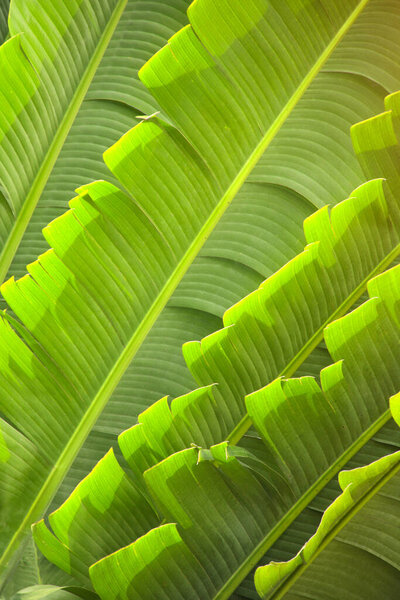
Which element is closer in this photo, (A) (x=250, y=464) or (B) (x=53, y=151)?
(A) (x=250, y=464)

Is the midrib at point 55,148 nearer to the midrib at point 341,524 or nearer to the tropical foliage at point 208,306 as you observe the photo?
the tropical foliage at point 208,306

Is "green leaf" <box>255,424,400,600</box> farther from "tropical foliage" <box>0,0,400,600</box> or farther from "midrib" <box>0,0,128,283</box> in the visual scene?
"midrib" <box>0,0,128,283</box>

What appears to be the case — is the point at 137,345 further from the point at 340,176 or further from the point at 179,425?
the point at 340,176

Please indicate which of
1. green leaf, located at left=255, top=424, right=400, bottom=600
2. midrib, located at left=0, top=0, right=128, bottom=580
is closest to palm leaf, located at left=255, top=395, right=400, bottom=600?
green leaf, located at left=255, top=424, right=400, bottom=600

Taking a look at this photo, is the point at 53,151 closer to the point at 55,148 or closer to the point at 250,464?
the point at 55,148

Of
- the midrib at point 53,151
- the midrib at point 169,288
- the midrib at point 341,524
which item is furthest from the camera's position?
the midrib at point 53,151

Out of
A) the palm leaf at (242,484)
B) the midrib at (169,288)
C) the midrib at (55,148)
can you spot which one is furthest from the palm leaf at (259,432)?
the midrib at (55,148)

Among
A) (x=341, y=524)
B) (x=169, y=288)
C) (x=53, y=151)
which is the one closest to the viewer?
(x=341, y=524)

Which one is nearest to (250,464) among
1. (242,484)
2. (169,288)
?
(242,484)
